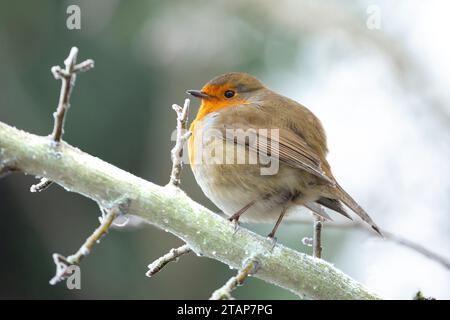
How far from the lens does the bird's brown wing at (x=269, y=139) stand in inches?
121

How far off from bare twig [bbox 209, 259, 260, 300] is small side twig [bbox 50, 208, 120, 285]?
38cm

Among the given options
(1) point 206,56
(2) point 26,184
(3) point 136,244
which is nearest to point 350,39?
(1) point 206,56

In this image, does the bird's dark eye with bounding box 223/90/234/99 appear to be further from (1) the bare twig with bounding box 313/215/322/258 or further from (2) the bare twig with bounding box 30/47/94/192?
(2) the bare twig with bounding box 30/47/94/192

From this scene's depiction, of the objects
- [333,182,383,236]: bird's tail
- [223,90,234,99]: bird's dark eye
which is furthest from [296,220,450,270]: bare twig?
[223,90,234,99]: bird's dark eye

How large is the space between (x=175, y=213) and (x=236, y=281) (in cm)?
32

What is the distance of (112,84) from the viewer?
25.7 feet

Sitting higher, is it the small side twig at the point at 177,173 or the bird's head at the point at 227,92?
the bird's head at the point at 227,92

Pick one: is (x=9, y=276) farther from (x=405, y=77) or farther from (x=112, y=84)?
(x=405, y=77)

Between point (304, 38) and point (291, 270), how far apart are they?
552 cm

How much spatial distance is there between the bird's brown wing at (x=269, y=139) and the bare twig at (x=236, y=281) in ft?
2.53

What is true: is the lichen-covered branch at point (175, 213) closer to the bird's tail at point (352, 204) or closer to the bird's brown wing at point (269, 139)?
Result: the bird's tail at point (352, 204)

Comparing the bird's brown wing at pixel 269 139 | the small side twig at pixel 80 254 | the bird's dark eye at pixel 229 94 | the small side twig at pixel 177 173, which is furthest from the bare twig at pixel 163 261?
the bird's dark eye at pixel 229 94

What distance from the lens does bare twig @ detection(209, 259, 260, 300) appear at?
77.7 inches

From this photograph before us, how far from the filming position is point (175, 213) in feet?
7.30
